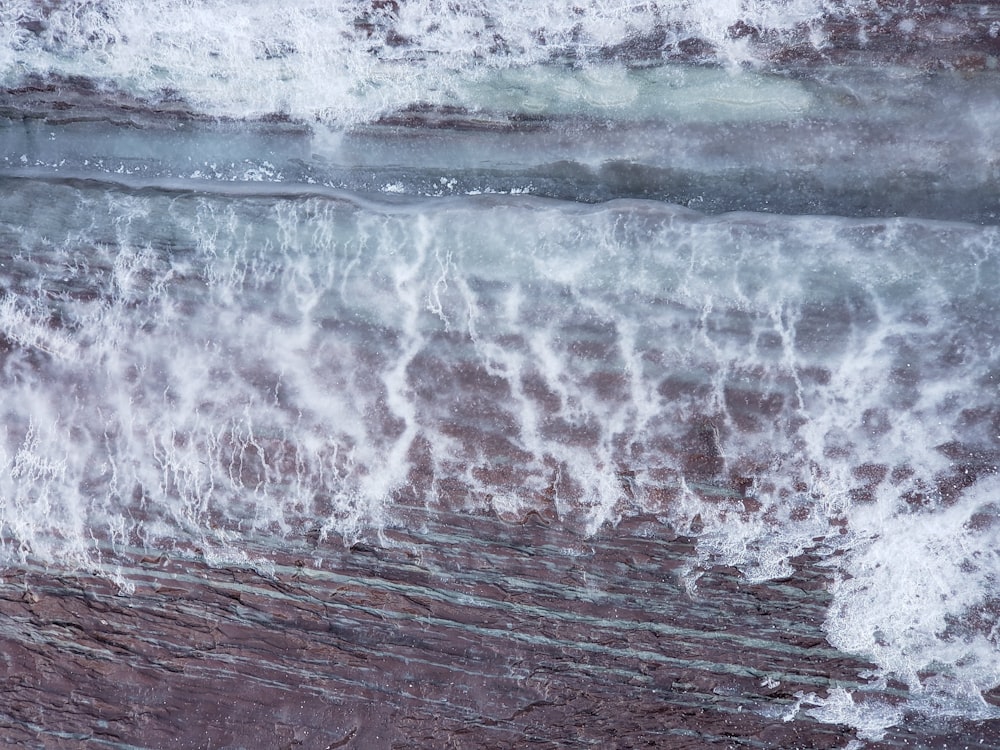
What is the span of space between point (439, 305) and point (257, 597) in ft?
3.78

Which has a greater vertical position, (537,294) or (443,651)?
(537,294)

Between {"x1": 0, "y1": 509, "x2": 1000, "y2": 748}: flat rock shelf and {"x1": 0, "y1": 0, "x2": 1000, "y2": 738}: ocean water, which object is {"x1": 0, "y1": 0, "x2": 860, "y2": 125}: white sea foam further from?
{"x1": 0, "y1": 509, "x2": 1000, "y2": 748}: flat rock shelf

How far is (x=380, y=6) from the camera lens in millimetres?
2629

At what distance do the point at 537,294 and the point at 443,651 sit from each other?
1.22 m

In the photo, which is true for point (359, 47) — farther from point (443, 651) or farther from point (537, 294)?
point (443, 651)

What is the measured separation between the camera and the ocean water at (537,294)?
2428 mm

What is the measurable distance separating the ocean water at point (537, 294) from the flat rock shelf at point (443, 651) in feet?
0.27

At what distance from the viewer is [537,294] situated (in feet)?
8.35

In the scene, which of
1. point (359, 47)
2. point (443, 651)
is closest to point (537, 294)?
point (359, 47)

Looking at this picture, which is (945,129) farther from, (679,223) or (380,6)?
(380,6)

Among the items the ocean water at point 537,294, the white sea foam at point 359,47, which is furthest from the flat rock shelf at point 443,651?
the white sea foam at point 359,47

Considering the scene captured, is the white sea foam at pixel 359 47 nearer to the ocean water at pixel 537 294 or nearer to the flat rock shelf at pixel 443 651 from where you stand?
the ocean water at pixel 537 294

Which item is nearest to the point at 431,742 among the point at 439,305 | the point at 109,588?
the point at 109,588

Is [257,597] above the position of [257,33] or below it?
below
